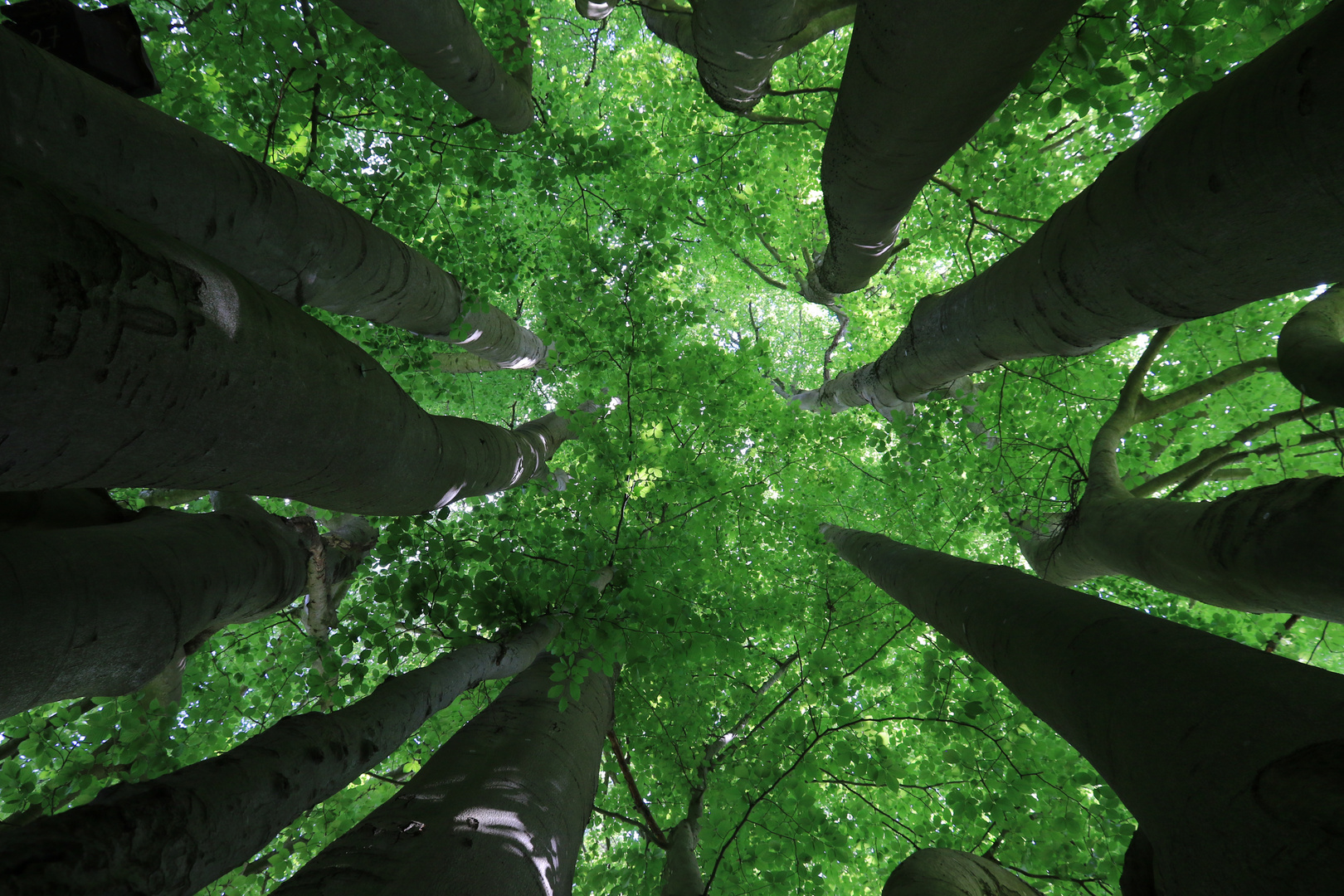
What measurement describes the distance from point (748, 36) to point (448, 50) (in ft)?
7.07

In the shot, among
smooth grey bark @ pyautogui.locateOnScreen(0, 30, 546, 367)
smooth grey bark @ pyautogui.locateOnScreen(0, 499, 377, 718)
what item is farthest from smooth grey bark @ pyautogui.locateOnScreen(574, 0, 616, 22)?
smooth grey bark @ pyautogui.locateOnScreen(0, 499, 377, 718)

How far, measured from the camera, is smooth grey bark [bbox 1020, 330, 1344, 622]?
1998 mm

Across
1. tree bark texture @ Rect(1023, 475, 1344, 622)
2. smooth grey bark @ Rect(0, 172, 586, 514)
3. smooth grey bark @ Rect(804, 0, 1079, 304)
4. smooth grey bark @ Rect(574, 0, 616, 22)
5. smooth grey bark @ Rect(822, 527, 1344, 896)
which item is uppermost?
smooth grey bark @ Rect(574, 0, 616, 22)

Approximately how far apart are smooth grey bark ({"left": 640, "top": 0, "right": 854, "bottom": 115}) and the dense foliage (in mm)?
697

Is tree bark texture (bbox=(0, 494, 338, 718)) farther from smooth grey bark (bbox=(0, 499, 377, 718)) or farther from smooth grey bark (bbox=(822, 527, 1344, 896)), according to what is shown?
smooth grey bark (bbox=(822, 527, 1344, 896))

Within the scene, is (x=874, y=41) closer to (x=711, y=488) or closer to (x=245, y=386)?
(x=245, y=386)

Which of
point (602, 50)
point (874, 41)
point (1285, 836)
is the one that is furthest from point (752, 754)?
point (602, 50)

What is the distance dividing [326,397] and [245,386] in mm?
299

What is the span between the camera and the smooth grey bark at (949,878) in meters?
1.99

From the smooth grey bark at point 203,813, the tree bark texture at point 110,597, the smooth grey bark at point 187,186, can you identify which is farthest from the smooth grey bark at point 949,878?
the smooth grey bark at point 187,186

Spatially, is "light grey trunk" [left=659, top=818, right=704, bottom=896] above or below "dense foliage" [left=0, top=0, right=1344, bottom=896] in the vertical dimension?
below

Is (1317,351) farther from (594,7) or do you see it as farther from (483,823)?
(594,7)

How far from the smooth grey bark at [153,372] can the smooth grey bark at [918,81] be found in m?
2.30

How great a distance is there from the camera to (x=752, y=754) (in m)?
4.32
